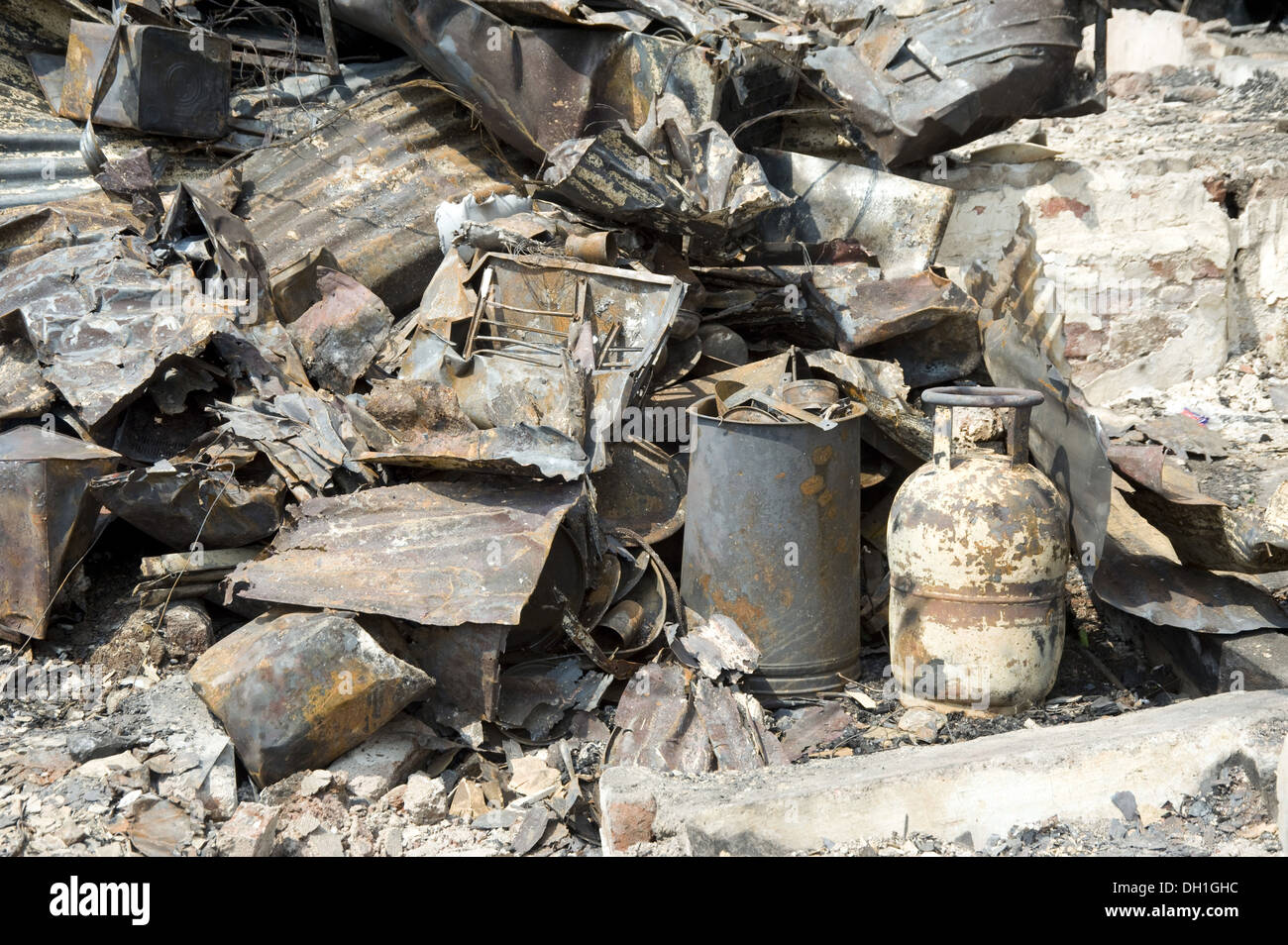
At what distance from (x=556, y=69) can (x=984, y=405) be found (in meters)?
3.44

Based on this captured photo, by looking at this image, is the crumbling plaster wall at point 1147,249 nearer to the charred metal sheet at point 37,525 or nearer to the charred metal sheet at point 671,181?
the charred metal sheet at point 671,181

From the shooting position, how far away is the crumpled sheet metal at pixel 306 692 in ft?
12.3

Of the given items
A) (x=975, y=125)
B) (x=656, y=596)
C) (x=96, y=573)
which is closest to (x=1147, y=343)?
(x=975, y=125)

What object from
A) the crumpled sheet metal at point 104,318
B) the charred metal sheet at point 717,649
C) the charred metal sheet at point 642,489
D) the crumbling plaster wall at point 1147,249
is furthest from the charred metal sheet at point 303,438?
the crumbling plaster wall at point 1147,249

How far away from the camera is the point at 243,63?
7.27 meters

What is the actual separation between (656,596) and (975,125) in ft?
12.7

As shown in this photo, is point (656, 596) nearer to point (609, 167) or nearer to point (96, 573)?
point (609, 167)

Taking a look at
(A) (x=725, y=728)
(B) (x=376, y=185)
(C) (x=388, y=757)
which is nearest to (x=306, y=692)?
(C) (x=388, y=757)

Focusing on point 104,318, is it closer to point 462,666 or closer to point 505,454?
point 505,454

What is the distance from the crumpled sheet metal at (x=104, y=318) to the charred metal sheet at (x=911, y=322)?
3.08 meters

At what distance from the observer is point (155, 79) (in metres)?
6.61

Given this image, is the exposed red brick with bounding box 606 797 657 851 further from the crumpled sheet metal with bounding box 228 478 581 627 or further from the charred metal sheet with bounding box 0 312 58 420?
the charred metal sheet with bounding box 0 312 58 420

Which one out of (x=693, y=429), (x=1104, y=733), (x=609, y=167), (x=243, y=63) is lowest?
(x=1104, y=733)

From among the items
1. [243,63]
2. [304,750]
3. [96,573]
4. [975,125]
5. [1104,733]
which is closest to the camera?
[1104,733]
